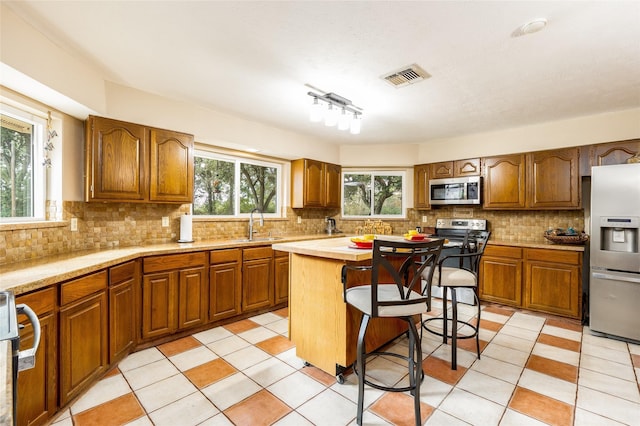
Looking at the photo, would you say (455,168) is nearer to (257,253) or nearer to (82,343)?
(257,253)

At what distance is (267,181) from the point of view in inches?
182

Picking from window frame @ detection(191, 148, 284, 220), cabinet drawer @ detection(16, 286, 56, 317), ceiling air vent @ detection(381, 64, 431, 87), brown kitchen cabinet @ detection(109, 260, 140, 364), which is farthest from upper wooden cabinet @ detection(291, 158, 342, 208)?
cabinet drawer @ detection(16, 286, 56, 317)

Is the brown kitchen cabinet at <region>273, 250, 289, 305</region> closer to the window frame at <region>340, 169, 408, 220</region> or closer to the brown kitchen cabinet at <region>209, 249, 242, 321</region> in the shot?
the brown kitchen cabinet at <region>209, 249, 242, 321</region>

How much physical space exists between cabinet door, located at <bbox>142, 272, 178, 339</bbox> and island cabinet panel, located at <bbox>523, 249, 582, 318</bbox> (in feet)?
13.3

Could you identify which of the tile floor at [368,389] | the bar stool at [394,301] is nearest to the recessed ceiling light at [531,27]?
the bar stool at [394,301]

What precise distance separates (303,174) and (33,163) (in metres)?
3.01

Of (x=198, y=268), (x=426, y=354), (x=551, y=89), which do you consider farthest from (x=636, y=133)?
(x=198, y=268)

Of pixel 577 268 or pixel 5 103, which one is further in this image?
pixel 577 268

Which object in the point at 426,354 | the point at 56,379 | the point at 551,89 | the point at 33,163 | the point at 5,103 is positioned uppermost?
the point at 551,89

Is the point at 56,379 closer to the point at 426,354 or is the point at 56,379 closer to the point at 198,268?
the point at 198,268

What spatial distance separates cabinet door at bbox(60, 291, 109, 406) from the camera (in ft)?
6.02

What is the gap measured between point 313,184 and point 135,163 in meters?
2.51

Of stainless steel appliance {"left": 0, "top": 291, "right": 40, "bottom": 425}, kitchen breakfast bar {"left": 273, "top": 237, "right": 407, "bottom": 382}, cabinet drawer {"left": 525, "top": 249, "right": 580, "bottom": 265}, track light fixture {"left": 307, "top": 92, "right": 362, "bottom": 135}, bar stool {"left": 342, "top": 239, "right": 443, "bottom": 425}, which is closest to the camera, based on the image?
stainless steel appliance {"left": 0, "top": 291, "right": 40, "bottom": 425}

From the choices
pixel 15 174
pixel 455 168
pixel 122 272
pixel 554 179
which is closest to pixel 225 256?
pixel 122 272
